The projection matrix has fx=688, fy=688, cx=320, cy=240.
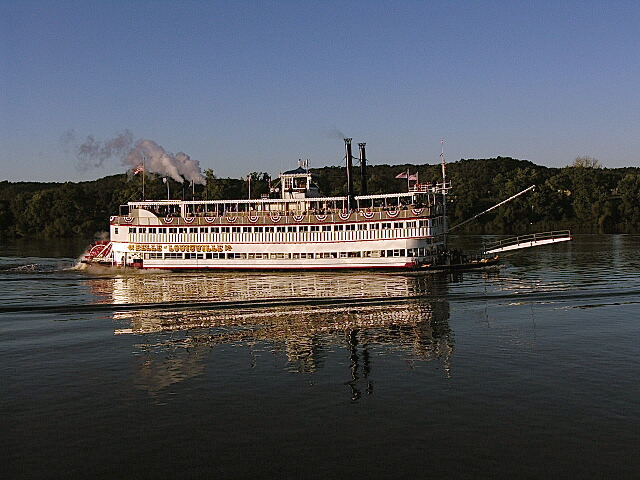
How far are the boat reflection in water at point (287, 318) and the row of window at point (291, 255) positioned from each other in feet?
9.34

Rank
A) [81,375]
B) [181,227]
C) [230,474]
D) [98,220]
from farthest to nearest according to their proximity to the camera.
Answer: [98,220] < [181,227] < [81,375] < [230,474]

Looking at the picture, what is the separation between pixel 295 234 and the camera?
2749 inches

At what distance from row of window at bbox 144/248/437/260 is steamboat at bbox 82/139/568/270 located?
10 cm

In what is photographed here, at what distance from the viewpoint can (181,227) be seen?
72.4 meters

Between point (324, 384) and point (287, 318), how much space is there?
14886mm

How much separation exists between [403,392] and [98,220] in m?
152

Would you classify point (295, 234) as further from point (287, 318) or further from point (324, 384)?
point (324, 384)

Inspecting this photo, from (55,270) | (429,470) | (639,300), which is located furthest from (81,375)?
(55,270)

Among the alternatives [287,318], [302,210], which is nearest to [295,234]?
[302,210]

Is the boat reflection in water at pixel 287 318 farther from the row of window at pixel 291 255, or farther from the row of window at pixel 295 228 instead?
the row of window at pixel 295 228

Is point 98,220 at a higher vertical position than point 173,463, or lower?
higher

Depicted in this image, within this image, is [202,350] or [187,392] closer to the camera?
[187,392]

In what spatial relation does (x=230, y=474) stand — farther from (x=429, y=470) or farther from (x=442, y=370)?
(x=442, y=370)

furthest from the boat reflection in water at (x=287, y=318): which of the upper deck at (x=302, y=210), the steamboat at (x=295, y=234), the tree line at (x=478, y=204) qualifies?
the tree line at (x=478, y=204)
